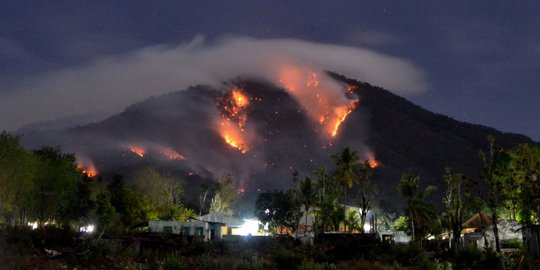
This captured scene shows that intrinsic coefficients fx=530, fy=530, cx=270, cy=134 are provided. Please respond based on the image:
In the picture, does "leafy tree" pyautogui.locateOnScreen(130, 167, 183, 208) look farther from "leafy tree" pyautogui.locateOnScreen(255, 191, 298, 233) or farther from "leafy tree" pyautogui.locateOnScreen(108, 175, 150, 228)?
"leafy tree" pyautogui.locateOnScreen(255, 191, 298, 233)

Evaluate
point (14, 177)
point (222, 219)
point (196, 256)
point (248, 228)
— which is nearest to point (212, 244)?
point (196, 256)

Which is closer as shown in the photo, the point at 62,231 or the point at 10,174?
the point at 62,231

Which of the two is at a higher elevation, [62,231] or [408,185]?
[408,185]

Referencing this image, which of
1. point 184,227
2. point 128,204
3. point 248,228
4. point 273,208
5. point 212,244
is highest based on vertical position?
point 273,208

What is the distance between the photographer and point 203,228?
3095 inches

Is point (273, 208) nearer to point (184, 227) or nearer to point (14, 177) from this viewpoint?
point (184, 227)

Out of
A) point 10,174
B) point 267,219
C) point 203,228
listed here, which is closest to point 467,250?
point 10,174

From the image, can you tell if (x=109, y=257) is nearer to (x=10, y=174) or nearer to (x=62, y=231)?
(x=62, y=231)

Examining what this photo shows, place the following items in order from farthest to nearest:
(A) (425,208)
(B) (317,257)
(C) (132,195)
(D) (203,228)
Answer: (C) (132,195) → (A) (425,208) → (D) (203,228) → (B) (317,257)

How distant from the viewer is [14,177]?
5409 cm

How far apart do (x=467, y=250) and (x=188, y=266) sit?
2110cm

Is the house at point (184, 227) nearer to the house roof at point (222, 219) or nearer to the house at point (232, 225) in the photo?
the house at point (232, 225)

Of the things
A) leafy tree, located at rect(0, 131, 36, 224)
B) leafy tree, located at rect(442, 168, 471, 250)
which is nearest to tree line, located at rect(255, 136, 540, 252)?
leafy tree, located at rect(442, 168, 471, 250)

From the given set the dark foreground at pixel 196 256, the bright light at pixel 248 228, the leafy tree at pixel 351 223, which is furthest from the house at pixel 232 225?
the dark foreground at pixel 196 256
